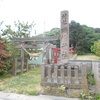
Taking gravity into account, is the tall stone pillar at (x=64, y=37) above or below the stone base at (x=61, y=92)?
above

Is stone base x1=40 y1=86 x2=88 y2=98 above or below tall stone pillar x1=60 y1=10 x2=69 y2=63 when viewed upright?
below

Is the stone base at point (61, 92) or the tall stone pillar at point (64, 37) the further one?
the tall stone pillar at point (64, 37)

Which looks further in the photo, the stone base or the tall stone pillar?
the tall stone pillar

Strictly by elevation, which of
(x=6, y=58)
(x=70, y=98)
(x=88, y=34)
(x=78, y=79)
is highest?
(x=88, y=34)

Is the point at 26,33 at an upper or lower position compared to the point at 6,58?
upper

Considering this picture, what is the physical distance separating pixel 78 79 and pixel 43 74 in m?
1.27

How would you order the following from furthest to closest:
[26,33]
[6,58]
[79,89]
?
[26,33]
[6,58]
[79,89]

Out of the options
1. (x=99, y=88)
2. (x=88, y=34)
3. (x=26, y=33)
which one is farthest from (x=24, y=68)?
(x=88, y=34)

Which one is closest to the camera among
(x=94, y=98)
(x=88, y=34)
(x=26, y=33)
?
(x=94, y=98)

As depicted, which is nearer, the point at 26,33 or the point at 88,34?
the point at 26,33

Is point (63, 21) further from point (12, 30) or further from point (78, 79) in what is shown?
point (12, 30)

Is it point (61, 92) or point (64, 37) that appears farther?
point (64, 37)

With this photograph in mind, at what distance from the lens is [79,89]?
402cm

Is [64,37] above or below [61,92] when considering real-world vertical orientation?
above
